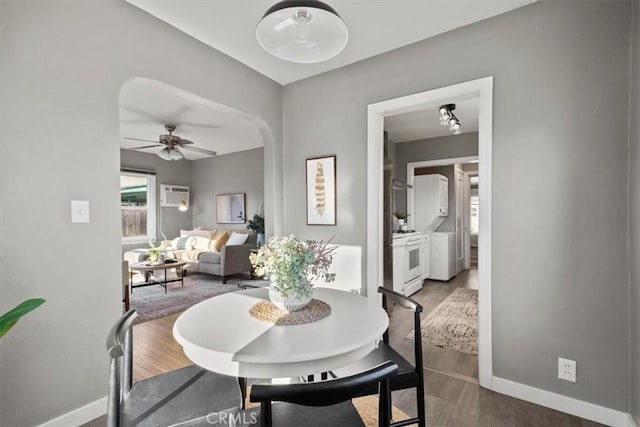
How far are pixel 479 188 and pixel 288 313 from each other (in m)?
1.62

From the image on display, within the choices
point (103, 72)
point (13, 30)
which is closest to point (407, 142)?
point (103, 72)

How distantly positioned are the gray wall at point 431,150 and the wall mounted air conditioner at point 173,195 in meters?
5.15

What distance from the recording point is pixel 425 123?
454 cm

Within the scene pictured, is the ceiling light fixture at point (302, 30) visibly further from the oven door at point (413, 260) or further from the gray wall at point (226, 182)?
A: the gray wall at point (226, 182)

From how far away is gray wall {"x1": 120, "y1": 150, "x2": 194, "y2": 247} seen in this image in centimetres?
660

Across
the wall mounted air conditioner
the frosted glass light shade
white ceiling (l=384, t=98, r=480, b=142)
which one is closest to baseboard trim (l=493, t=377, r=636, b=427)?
white ceiling (l=384, t=98, r=480, b=142)

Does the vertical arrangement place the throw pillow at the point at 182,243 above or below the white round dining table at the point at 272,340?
below

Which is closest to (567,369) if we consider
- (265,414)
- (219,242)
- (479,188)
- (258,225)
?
(479,188)

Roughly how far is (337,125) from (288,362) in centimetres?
236

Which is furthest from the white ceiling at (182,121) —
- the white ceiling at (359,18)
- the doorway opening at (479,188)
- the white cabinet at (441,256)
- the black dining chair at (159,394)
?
the white cabinet at (441,256)

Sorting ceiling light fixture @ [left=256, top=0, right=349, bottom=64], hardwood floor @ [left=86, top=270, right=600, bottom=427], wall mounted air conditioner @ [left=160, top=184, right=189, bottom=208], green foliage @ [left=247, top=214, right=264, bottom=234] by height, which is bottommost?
hardwood floor @ [left=86, top=270, right=600, bottom=427]

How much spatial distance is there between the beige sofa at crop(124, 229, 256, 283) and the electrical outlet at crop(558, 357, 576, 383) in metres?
4.75

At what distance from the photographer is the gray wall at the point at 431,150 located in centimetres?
497

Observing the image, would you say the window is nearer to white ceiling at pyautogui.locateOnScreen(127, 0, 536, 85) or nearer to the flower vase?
white ceiling at pyautogui.locateOnScreen(127, 0, 536, 85)
